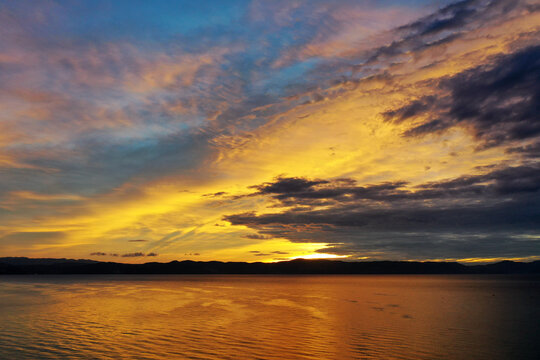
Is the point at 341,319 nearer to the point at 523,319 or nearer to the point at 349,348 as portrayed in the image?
the point at 349,348

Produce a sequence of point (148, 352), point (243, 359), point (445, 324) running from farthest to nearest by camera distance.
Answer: point (445, 324) < point (148, 352) < point (243, 359)

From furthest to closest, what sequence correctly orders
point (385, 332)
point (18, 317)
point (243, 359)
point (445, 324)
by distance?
point (18, 317), point (445, 324), point (385, 332), point (243, 359)

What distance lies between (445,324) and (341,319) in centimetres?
1177

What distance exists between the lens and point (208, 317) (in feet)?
157

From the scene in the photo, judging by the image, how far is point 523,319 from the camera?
160 ft

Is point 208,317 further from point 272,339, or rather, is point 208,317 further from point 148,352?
point 148,352

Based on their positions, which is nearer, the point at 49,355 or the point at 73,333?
the point at 49,355

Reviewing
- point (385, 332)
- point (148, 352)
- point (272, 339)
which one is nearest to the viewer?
point (148, 352)

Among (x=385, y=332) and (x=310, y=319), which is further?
(x=310, y=319)

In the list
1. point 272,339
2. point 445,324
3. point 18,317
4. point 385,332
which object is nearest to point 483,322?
point 445,324

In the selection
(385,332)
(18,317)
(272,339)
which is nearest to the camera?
(272,339)

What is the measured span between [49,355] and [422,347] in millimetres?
27854

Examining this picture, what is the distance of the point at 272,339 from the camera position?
3353 cm

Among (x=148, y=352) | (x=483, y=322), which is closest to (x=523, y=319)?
(x=483, y=322)
